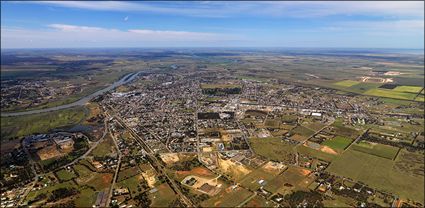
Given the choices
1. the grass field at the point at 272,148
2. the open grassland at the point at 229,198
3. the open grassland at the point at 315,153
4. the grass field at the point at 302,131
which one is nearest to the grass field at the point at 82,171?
the open grassland at the point at 229,198

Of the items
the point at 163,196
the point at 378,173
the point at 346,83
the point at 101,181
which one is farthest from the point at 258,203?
the point at 346,83

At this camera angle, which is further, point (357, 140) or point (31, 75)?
point (31, 75)

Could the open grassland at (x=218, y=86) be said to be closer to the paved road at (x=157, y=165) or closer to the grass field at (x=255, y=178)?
the paved road at (x=157, y=165)

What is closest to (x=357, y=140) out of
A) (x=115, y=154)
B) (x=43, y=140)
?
(x=115, y=154)

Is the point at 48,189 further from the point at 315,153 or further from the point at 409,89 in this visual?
the point at 409,89

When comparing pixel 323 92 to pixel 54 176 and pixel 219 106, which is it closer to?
pixel 219 106

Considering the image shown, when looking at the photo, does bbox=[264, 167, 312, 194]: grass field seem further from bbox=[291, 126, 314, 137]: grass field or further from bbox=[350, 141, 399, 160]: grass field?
bbox=[291, 126, 314, 137]: grass field
